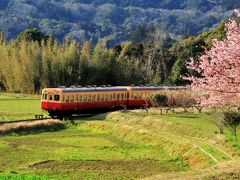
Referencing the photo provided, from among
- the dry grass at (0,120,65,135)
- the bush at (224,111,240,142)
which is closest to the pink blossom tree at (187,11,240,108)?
the bush at (224,111,240,142)

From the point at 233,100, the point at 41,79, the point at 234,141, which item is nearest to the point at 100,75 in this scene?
the point at 41,79

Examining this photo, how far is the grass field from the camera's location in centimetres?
1955

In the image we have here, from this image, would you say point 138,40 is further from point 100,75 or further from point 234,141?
point 234,141

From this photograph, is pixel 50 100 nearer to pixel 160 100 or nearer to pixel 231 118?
pixel 160 100

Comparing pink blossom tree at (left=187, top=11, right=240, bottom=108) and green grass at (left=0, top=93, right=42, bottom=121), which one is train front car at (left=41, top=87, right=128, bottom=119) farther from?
pink blossom tree at (left=187, top=11, right=240, bottom=108)

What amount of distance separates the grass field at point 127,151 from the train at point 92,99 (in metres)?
2.73

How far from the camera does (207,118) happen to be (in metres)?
33.9

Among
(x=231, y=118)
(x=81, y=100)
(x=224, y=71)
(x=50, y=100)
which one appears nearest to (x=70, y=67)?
(x=81, y=100)

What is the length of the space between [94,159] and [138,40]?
309 feet

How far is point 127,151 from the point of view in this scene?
25344 mm

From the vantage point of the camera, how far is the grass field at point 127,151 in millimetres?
19547

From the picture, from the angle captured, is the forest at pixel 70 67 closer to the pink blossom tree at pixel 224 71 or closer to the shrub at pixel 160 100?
the shrub at pixel 160 100

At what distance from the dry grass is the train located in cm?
332

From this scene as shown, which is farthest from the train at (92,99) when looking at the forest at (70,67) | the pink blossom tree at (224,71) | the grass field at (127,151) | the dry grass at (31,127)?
the pink blossom tree at (224,71)
